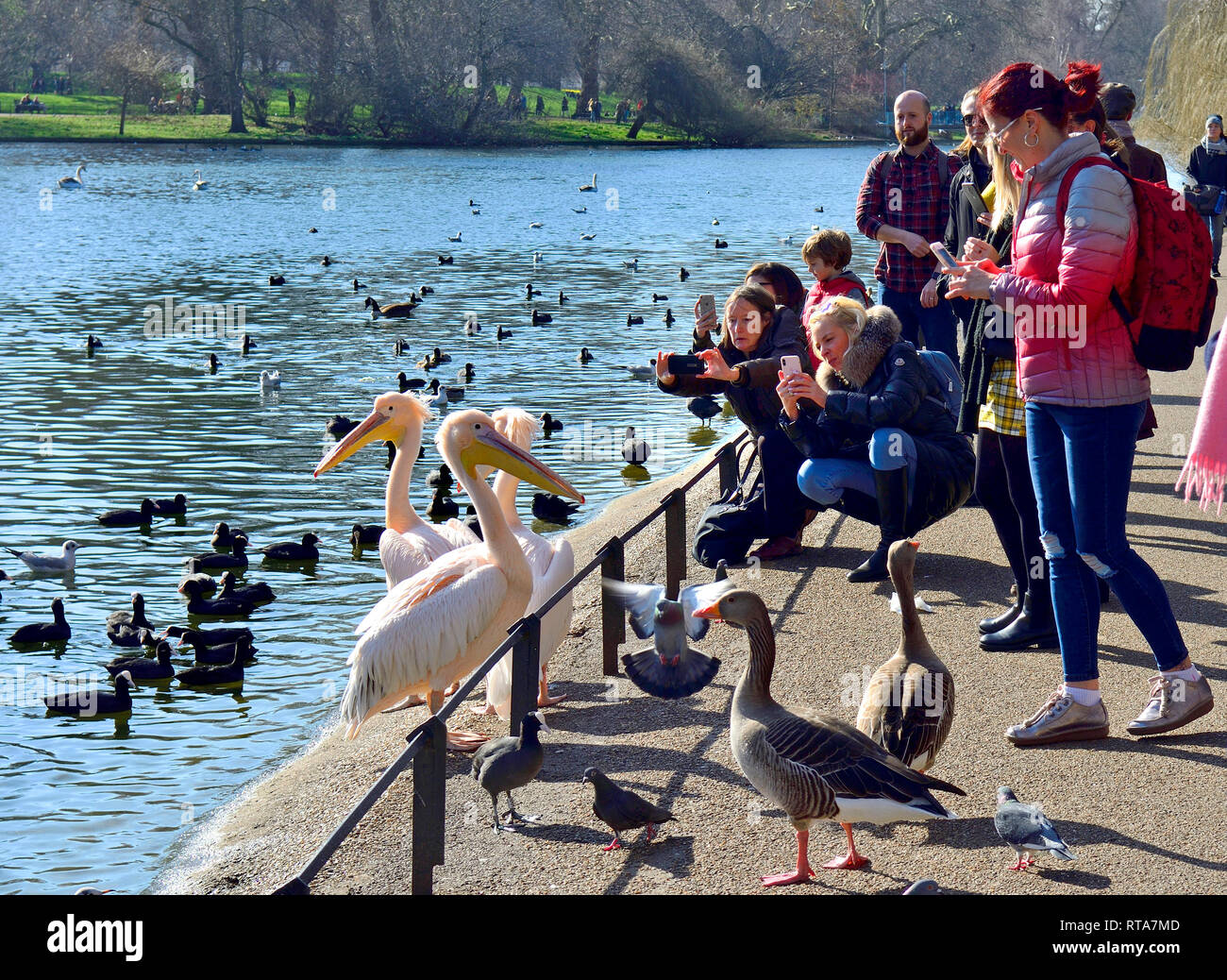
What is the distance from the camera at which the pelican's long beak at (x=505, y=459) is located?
7.30 metres

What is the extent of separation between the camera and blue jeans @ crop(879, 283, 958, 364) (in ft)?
31.2

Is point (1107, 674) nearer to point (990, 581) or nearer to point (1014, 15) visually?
point (990, 581)

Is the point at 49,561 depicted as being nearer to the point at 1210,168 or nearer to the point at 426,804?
the point at 426,804

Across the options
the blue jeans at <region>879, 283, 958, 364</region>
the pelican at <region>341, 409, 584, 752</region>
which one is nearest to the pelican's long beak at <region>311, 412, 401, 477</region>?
the pelican at <region>341, 409, 584, 752</region>

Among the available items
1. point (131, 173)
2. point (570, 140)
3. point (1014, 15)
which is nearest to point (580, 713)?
point (131, 173)

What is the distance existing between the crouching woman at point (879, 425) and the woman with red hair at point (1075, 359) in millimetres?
2000

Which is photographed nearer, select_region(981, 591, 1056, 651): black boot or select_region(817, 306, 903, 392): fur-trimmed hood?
select_region(981, 591, 1056, 651): black boot

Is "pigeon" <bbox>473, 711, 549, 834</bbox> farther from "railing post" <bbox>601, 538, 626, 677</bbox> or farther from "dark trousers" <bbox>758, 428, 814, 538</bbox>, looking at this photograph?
"dark trousers" <bbox>758, 428, 814, 538</bbox>

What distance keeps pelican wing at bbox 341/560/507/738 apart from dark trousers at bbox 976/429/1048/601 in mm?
2415

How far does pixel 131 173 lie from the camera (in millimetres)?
55031

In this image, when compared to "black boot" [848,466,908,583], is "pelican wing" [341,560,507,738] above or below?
below

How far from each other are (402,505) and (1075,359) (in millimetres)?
4248

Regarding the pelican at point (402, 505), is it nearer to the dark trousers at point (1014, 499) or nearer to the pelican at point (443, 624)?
the pelican at point (443, 624)

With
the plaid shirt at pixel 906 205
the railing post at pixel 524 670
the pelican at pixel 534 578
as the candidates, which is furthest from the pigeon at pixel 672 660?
the plaid shirt at pixel 906 205
